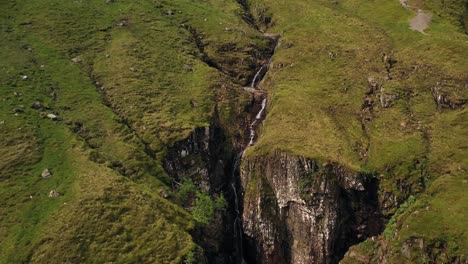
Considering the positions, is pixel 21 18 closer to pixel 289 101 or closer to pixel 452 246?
pixel 289 101

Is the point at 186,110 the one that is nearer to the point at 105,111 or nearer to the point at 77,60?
the point at 105,111

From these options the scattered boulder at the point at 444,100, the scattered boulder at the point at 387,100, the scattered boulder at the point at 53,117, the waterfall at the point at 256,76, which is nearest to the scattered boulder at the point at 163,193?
the scattered boulder at the point at 53,117

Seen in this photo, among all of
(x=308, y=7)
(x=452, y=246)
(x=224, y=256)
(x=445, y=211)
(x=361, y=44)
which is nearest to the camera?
(x=452, y=246)

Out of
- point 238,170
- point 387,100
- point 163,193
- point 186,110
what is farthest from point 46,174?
point 387,100

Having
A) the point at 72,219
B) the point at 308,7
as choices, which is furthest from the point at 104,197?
the point at 308,7

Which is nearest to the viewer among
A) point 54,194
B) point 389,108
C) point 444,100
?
point 54,194

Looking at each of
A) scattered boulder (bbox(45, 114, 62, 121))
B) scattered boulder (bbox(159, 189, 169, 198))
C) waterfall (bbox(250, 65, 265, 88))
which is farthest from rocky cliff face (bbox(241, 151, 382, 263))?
scattered boulder (bbox(45, 114, 62, 121))

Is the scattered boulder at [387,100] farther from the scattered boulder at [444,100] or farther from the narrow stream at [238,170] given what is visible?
the narrow stream at [238,170]
